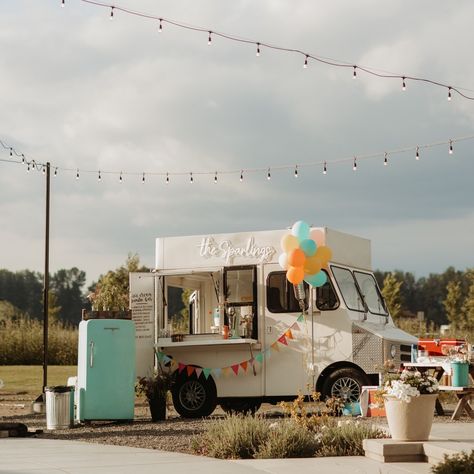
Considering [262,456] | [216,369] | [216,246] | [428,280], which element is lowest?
[262,456]

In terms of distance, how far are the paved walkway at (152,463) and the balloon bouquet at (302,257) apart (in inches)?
158

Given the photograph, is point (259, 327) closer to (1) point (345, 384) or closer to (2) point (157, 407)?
(1) point (345, 384)

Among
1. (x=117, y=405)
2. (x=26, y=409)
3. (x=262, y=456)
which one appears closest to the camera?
(x=262, y=456)

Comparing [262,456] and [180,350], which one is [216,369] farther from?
[262,456]

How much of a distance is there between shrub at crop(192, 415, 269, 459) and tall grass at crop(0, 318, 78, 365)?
22170mm

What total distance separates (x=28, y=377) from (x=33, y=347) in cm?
582

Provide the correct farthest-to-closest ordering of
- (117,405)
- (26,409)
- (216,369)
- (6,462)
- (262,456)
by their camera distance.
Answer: (26,409) → (216,369) → (117,405) → (262,456) → (6,462)

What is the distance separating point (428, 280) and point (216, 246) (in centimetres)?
6511

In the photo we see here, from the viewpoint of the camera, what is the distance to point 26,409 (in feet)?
64.7

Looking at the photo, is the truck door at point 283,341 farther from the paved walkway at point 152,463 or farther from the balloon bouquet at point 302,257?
the paved walkway at point 152,463

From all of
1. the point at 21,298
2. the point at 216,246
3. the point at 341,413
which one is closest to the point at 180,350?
the point at 216,246

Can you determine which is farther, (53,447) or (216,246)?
(216,246)

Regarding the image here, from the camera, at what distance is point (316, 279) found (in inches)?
603

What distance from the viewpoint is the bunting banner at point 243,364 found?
15.9 meters
